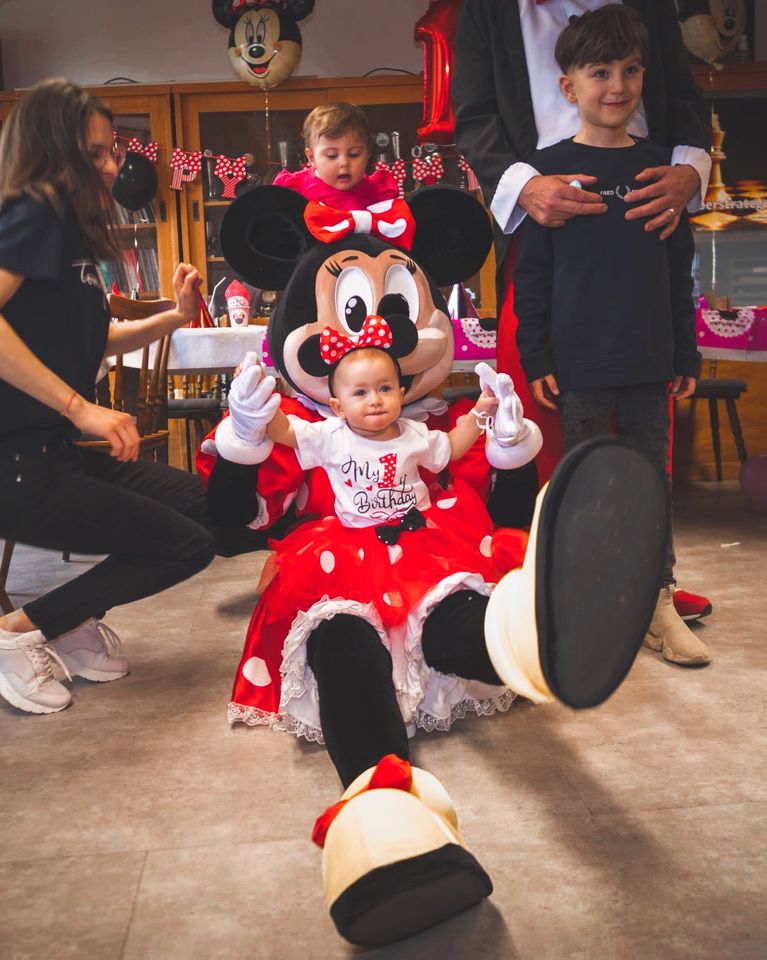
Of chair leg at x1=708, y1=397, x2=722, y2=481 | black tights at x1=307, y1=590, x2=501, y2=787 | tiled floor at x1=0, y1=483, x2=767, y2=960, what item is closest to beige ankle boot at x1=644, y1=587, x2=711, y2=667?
tiled floor at x1=0, y1=483, x2=767, y2=960

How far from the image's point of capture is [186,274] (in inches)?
69.9

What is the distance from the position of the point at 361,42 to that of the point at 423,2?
371mm

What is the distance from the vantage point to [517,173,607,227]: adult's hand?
1.67m

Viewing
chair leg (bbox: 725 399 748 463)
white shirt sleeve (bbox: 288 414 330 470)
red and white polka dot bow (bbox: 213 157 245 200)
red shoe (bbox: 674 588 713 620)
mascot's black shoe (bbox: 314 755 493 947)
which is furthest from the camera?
red and white polka dot bow (bbox: 213 157 245 200)

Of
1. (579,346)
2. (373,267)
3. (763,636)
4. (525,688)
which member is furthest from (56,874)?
(763,636)

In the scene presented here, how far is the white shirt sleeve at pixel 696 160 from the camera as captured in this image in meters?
1.77

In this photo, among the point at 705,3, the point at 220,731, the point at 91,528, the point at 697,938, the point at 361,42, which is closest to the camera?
the point at 697,938

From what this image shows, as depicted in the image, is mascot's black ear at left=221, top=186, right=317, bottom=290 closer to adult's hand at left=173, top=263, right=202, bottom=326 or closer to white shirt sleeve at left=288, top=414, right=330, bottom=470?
adult's hand at left=173, top=263, right=202, bottom=326

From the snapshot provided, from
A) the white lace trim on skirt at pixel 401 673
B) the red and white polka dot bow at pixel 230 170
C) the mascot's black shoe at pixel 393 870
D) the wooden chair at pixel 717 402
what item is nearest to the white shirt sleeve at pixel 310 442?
the white lace trim on skirt at pixel 401 673

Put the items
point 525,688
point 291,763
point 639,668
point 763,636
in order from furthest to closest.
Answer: point 763,636, point 639,668, point 291,763, point 525,688

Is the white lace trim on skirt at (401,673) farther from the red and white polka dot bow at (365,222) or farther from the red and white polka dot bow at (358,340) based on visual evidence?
the red and white polka dot bow at (365,222)

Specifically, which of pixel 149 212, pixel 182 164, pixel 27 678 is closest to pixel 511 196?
pixel 27 678

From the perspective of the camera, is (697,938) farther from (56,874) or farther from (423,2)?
(423,2)

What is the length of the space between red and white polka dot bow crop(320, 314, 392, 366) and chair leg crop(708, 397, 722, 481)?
8.62ft
